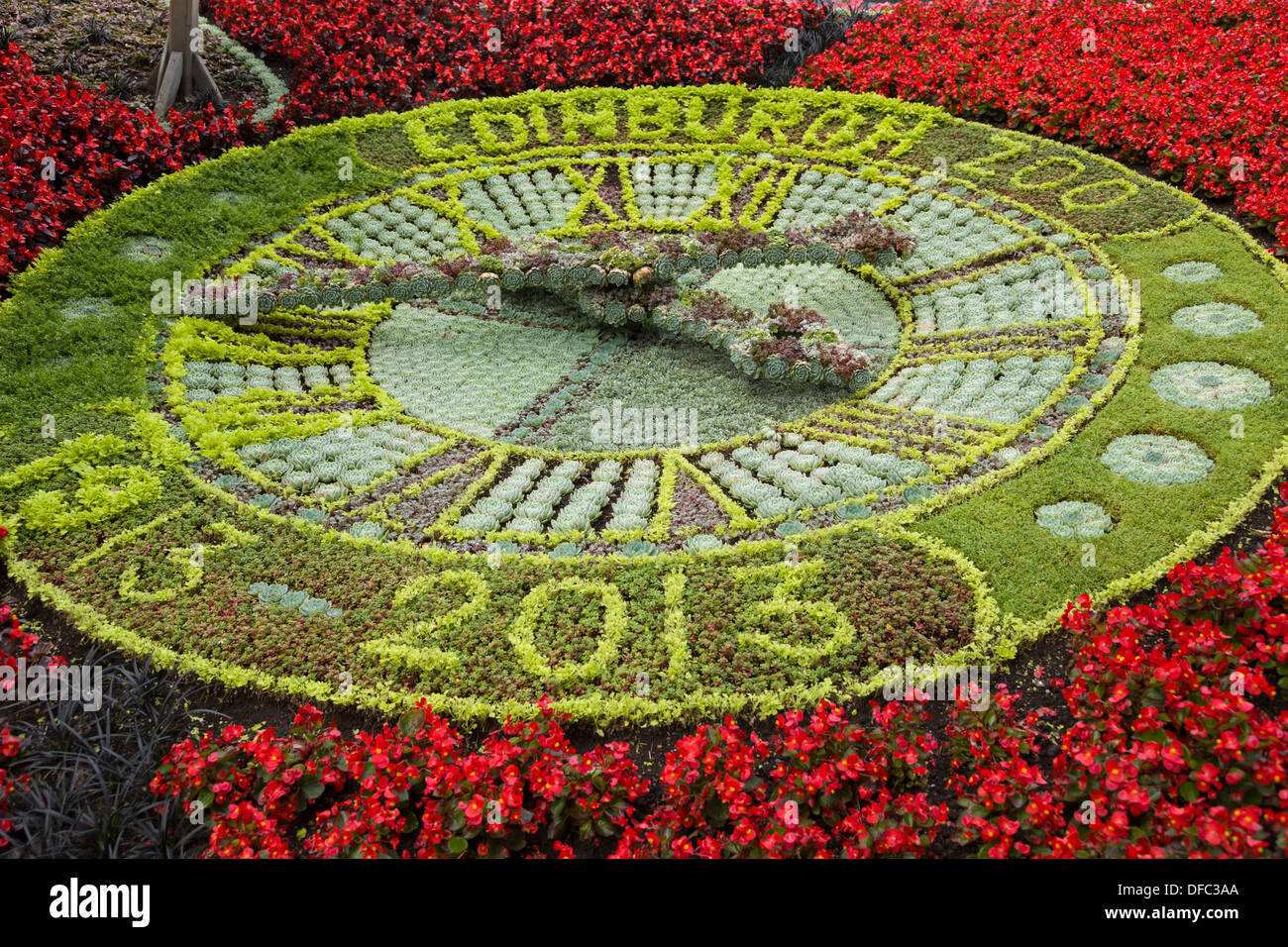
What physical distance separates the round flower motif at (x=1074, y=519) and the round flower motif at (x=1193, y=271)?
4.19 metres

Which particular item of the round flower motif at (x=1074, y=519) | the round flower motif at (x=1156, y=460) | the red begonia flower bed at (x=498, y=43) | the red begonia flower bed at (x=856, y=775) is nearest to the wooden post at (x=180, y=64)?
the red begonia flower bed at (x=498, y=43)

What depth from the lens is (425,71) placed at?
50.2 feet

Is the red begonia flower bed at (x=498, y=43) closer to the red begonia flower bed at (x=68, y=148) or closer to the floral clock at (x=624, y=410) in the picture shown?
the floral clock at (x=624, y=410)

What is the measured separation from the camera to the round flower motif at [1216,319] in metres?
9.09

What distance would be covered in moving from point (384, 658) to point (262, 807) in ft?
3.88

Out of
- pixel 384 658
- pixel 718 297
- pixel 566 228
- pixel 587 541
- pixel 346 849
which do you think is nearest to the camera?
pixel 346 849

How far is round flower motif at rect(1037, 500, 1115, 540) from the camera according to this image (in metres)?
6.92

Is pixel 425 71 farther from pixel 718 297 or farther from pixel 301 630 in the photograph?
pixel 301 630

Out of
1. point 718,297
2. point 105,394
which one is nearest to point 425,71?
point 718,297

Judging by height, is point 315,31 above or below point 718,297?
above

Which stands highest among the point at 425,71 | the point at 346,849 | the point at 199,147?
the point at 425,71

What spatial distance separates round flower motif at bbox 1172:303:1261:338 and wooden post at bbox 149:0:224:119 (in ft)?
39.5

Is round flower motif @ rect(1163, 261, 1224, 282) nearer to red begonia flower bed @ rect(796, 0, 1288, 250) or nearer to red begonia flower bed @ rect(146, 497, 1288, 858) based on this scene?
red begonia flower bed @ rect(796, 0, 1288, 250)

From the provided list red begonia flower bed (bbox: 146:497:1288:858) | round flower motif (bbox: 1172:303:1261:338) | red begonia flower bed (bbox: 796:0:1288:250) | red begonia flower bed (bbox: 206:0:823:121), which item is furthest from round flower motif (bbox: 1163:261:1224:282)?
red begonia flower bed (bbox: 206:0:823:121)
